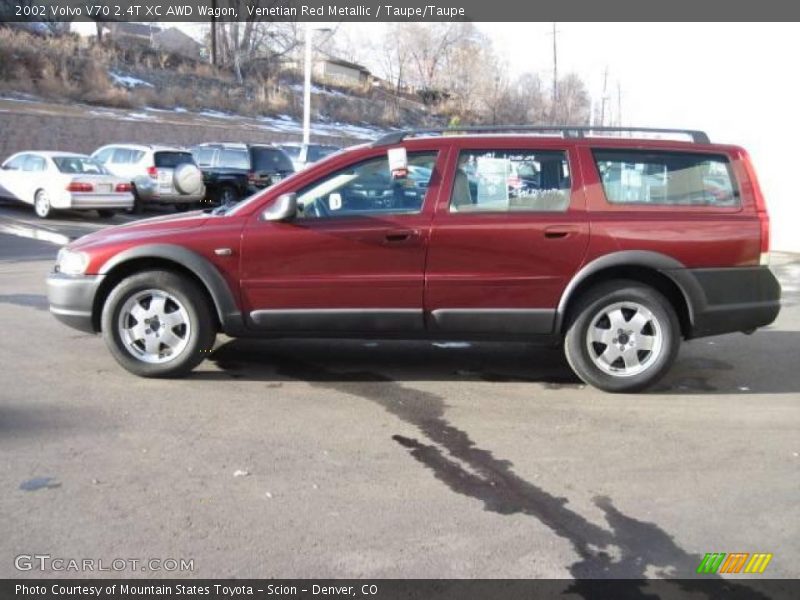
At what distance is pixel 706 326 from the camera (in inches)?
218

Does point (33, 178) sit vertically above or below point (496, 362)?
above

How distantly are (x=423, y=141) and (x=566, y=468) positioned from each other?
2.58 m

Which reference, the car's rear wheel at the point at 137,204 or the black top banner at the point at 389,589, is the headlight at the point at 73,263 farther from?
the car's rear wheel at the point at 137,204

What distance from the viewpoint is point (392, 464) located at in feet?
13.9

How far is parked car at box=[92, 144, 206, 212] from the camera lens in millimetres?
18016

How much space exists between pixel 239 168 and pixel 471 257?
15512mm

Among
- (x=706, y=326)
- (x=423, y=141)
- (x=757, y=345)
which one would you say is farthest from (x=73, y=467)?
(x=757, y=345)

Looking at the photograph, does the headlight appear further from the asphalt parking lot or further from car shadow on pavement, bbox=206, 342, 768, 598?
car shadow on pavement, bbox=206, 342, 768, 598

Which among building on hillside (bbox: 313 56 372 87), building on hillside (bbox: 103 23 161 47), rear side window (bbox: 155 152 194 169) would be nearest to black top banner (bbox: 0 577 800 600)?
rear side window (bbox: 155 152 194 169)

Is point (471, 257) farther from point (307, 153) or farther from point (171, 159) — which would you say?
point (307, 153)

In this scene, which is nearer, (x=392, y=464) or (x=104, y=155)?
(x=392, y=464)

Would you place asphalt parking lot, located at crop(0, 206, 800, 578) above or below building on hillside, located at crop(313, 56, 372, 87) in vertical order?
below

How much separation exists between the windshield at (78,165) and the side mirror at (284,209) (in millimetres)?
12669

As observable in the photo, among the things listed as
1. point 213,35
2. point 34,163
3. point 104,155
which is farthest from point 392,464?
point 213,35
